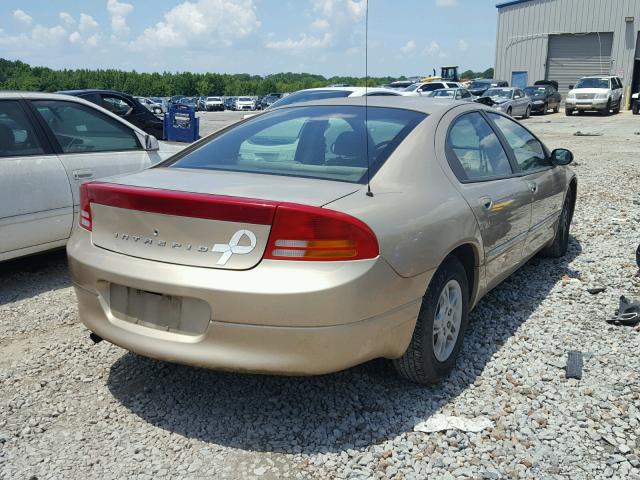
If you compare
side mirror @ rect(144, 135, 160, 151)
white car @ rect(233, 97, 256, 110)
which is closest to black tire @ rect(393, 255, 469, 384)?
side mirror @ rect(144, 135, 160, 151)

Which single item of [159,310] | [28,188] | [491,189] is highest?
[491,189]

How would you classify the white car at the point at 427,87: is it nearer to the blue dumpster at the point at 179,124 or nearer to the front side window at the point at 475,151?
the blue dumpster at the point at 179,124

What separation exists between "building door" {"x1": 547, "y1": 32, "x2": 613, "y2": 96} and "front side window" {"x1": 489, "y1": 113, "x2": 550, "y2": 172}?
37432mm

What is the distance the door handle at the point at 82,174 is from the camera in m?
5.09

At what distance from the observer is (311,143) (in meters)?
3.53

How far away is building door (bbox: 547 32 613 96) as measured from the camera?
→ 124 ft

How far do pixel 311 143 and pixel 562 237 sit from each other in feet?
10.3

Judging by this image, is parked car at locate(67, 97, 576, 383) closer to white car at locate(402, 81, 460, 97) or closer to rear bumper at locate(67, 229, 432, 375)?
rear bumper at locate(67, 229, 432, 375)

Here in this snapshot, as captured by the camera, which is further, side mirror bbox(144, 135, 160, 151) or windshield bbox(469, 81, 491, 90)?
windshield bbox(469, 81, 491, 90)

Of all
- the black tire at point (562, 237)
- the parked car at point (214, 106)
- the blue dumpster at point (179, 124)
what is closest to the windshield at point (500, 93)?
the blue dumpster at point (179, 124)

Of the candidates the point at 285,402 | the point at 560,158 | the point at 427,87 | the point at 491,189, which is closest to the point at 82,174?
the point at 285,402

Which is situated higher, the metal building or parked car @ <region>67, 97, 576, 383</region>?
the metal building

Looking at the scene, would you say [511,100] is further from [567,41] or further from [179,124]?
[179,124]

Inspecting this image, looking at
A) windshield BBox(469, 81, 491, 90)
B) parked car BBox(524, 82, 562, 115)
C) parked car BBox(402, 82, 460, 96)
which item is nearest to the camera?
parked car BBox(402, 82, 460, 96)
